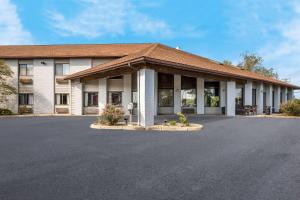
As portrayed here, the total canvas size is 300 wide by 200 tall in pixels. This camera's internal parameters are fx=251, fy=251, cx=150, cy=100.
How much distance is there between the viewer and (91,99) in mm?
25406

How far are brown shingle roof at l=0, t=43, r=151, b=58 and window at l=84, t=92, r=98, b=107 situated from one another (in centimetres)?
411

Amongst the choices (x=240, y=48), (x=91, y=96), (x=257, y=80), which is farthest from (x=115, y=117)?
(x=240, y=48)

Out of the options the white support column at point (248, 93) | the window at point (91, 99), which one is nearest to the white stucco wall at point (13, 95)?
the window at point (91, 99)

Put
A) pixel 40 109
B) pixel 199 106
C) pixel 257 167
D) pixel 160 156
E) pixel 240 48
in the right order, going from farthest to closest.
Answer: pixel 240 48 < pixel 40 109 < pixel 199 106 < pixel 160 156 < pixel 257 167

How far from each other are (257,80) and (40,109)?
23304 millimetres

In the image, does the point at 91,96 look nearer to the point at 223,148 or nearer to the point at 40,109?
the point at 40,109

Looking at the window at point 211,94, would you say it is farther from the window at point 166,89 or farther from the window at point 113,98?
the window at point 113,98

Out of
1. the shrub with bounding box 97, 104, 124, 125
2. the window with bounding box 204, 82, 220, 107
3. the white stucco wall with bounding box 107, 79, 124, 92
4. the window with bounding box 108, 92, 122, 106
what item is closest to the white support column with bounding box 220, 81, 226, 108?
the window with bounding box 204, 82, 220, 107

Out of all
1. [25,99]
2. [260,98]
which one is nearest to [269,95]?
[260,98]

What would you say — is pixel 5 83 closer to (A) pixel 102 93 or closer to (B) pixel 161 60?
(A) pixel 102 93

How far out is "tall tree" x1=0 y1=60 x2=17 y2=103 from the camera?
2626cm

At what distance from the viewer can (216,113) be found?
80.9 ft

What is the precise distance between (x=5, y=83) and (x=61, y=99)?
6405 millimetres

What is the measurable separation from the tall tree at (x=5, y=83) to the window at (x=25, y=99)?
914 millimetres
